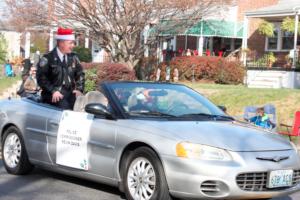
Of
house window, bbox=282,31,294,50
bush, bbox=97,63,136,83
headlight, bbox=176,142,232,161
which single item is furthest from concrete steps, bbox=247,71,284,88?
headlight, bbox=176,142,232,161

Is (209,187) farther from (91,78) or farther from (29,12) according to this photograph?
(29,12)

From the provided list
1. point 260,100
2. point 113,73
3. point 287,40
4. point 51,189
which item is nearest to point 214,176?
point 51,189

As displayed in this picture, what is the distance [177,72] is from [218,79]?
1.85 meters

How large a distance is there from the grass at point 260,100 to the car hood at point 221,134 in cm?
916

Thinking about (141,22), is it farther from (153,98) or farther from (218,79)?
(153,98)

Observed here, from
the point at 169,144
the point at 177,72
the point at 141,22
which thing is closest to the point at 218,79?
the point at 177,72

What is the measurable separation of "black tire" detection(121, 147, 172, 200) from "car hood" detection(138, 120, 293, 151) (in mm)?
261

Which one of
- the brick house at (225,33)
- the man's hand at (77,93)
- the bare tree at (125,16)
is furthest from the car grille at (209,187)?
the brick house at (225,33)

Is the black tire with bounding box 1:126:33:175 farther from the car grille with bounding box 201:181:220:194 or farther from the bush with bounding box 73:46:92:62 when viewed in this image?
the bush with bounding box 73:46:92:62

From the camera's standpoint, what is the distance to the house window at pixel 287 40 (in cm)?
3014

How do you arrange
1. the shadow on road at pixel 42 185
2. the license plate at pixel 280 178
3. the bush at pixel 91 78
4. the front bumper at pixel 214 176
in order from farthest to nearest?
the bush at pixel 91 78 → the shadow on road at pixel 42 185 → the license plate at pixel 280 178 → the front bumper at pixel 214 176

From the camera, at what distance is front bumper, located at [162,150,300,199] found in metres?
Answer: 6.20

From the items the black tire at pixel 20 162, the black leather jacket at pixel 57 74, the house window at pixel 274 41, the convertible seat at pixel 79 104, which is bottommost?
the black tire at pixel 20 162

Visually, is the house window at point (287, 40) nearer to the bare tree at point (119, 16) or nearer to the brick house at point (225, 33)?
the brick house at point (225, 33)
